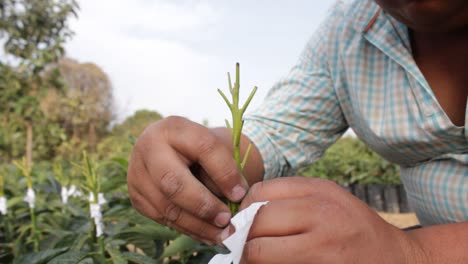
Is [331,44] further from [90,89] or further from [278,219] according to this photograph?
[90,89]

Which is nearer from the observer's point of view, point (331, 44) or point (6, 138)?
point (331, 44)

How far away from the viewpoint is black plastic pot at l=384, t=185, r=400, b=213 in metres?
6.29

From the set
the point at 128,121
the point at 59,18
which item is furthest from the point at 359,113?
the point at 128,121

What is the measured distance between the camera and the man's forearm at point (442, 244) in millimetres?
595

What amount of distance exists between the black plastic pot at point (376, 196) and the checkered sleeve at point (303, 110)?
214 inches

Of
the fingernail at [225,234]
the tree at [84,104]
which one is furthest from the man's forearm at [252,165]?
the tree at [84,104]

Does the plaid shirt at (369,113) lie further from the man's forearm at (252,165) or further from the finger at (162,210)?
the finger at (162,210)

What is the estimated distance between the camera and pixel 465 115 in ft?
3.07

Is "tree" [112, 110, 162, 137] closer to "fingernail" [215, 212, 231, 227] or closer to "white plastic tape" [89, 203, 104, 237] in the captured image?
"white plastic tape" [89, 203, 104, 237]

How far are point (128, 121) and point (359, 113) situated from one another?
1407 centimetres

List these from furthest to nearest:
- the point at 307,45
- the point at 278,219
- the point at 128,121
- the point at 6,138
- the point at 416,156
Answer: the point at 128,121 → the point at 6,138 → the point at 307,45 → the point at 416,156 → the point at 278,219

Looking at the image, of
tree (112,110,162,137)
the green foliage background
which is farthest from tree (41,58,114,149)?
tree (112,110,162,137)

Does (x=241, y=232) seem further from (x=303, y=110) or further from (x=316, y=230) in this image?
(x=303, y=110)

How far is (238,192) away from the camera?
0.68m
